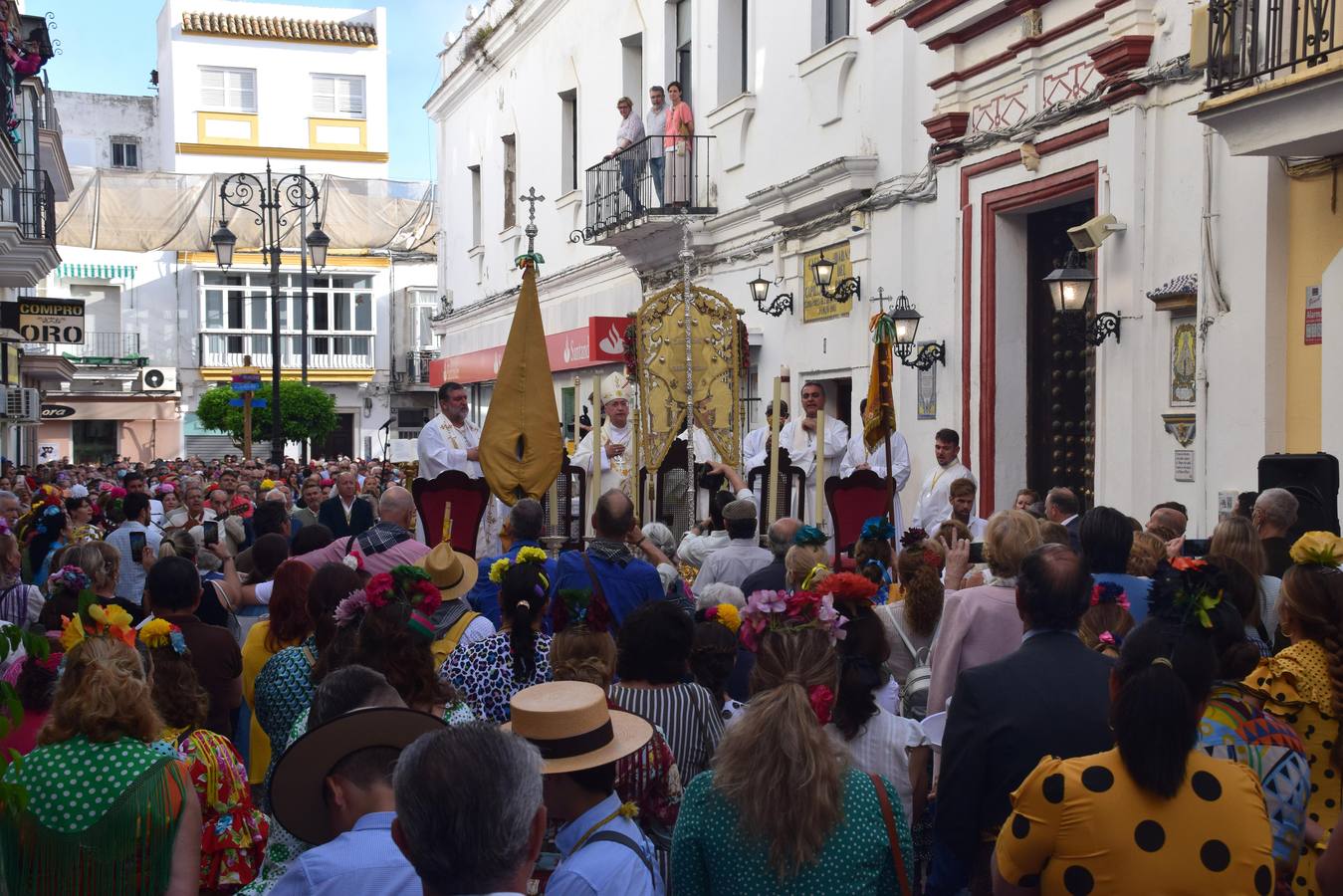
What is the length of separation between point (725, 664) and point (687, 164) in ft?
50.4

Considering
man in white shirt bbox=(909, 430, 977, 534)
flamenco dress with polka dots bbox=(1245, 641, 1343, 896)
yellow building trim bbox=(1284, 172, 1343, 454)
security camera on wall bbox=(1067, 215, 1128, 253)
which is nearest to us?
flamenco dress with polka dots bbox=(1245, 641, 1343, 896)

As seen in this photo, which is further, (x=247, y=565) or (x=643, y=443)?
(x=643, y=443)

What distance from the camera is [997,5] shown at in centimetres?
1255

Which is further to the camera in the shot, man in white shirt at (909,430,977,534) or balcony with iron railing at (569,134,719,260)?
balcony with iron railing at (569,134,719,260)

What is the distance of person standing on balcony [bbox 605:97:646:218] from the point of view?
65.8 feet

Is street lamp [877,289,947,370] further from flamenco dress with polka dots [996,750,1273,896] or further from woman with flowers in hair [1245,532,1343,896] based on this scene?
flamenco dress with polka dots [996,750,1273,896]

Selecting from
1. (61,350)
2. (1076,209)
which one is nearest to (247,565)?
(1076,209)

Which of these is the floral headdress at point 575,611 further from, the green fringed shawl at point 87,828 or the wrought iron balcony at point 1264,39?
the wrought iron balcony at point 1264,39

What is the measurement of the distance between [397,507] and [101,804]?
4.19 metres

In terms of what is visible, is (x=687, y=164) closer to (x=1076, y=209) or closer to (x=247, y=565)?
(x=1076, y=209)

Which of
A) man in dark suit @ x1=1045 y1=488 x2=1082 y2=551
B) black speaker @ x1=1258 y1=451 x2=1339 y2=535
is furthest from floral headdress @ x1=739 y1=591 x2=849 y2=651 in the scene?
black speaker @ x1=1258 y1=451 x2=1339 y2=535

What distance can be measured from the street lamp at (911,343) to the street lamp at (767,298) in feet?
9.78

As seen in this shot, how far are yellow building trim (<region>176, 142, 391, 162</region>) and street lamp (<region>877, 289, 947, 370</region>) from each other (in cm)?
3895

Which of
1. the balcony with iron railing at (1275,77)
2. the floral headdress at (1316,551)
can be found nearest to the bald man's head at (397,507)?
the floral headdress at (1316,551)
